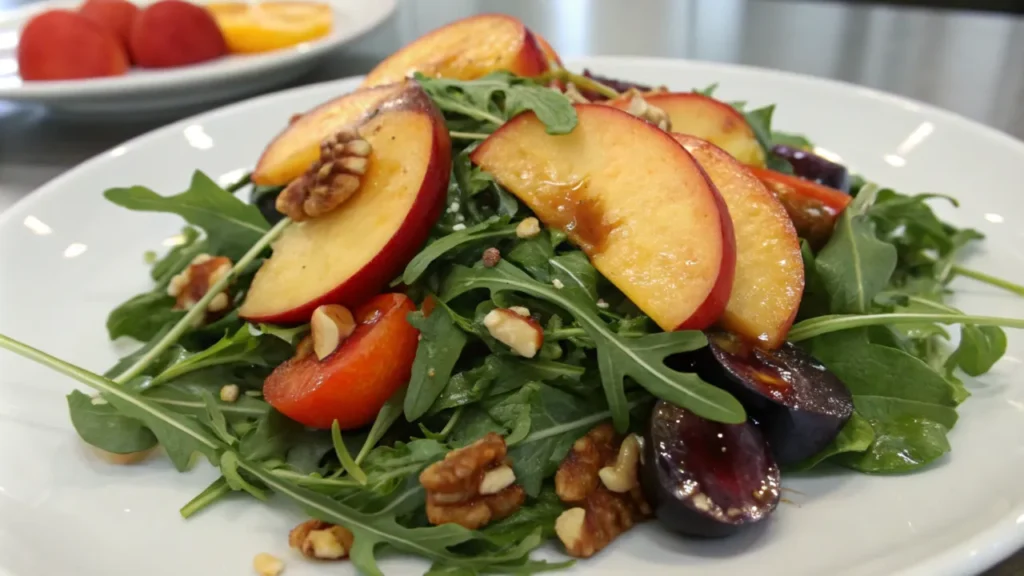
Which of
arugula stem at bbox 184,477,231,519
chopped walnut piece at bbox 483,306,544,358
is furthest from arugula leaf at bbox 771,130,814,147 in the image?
arugula stem at bbox 184,477,231,519

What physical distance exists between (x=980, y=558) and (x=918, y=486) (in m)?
0.21

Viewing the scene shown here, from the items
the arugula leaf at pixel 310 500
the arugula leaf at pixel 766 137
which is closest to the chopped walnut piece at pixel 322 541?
the arugula leaf at pixel 310 500

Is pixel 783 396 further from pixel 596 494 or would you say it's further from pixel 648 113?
pixel 648 113

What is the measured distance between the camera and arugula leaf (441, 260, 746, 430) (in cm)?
102

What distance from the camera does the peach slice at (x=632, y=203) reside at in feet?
3.69

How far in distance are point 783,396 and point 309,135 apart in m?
1.05

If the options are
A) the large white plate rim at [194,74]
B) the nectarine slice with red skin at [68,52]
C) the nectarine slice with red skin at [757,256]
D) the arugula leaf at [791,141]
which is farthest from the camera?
the nectarine slice with red skin at [68,52]

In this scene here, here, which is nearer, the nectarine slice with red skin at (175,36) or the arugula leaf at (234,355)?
the arugula leaf at (234,355)

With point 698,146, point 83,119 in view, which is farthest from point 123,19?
point 698,146

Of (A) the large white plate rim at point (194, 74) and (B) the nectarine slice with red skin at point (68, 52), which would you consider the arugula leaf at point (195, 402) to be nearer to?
(A) the large white plate rim at point (194, 74)

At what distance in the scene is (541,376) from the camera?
117cm

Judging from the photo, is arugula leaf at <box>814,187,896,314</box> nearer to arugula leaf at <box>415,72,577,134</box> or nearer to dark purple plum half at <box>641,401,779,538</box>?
dark purple plum half at <box>641,401,779,538</box>

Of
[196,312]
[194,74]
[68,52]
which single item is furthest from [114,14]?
[196,312]

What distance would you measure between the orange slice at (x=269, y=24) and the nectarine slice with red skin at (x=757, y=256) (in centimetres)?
200
